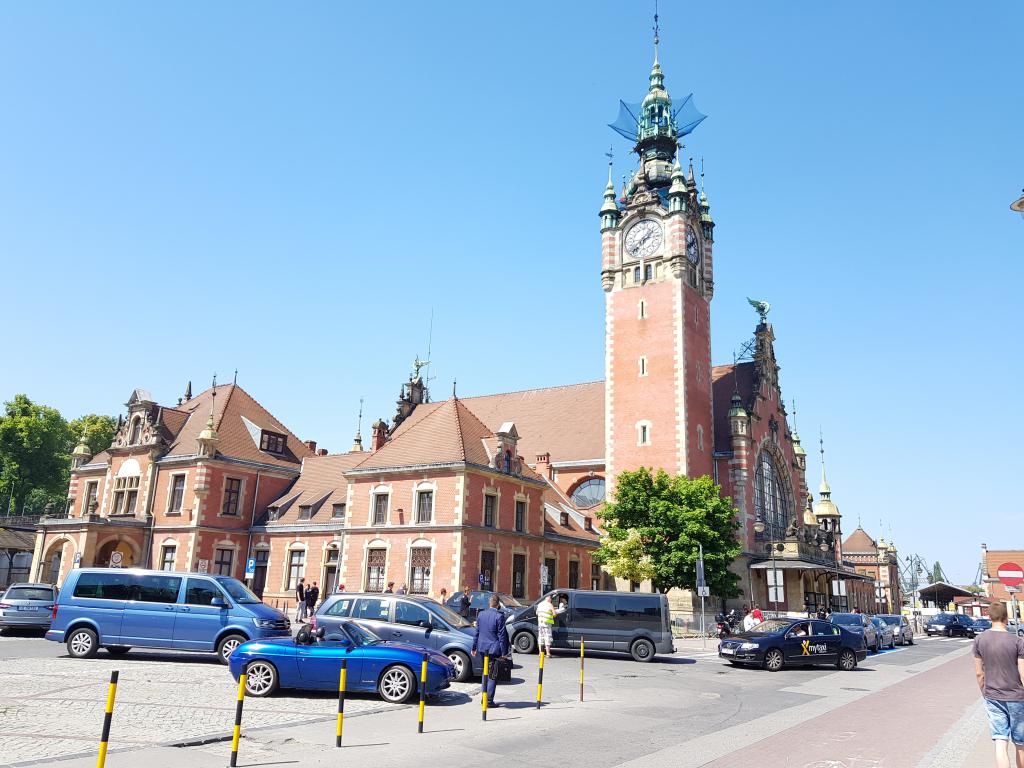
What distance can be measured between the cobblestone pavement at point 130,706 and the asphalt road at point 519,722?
4 cm

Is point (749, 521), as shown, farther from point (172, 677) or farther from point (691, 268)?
point (172, 677)

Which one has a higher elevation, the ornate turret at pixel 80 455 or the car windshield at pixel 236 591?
the ornate turret at pixel 80 455

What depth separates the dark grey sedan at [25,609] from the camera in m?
23.2

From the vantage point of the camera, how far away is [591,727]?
11.9 m

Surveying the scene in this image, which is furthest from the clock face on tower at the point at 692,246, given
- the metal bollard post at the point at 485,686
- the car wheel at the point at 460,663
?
the metal bollard post at the point at 485,686

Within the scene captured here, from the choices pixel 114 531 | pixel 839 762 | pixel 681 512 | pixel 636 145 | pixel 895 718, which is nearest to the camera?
pixel 839 762

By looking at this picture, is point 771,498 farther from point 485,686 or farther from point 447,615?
point 485,686

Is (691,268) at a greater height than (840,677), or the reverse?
(691,268)

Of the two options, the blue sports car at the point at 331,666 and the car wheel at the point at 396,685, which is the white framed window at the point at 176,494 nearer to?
the blue sports car at the point at 331,666

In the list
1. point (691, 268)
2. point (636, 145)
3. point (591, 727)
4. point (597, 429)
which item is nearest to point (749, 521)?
point (597, 429)

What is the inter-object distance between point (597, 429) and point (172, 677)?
40342mm

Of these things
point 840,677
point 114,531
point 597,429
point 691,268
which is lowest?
point 840,677

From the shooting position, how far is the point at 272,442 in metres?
47.6

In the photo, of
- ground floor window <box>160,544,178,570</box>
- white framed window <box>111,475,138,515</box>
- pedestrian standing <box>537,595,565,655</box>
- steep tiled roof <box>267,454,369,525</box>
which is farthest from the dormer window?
pedestrian standing <box>537,595,565,655</box>
